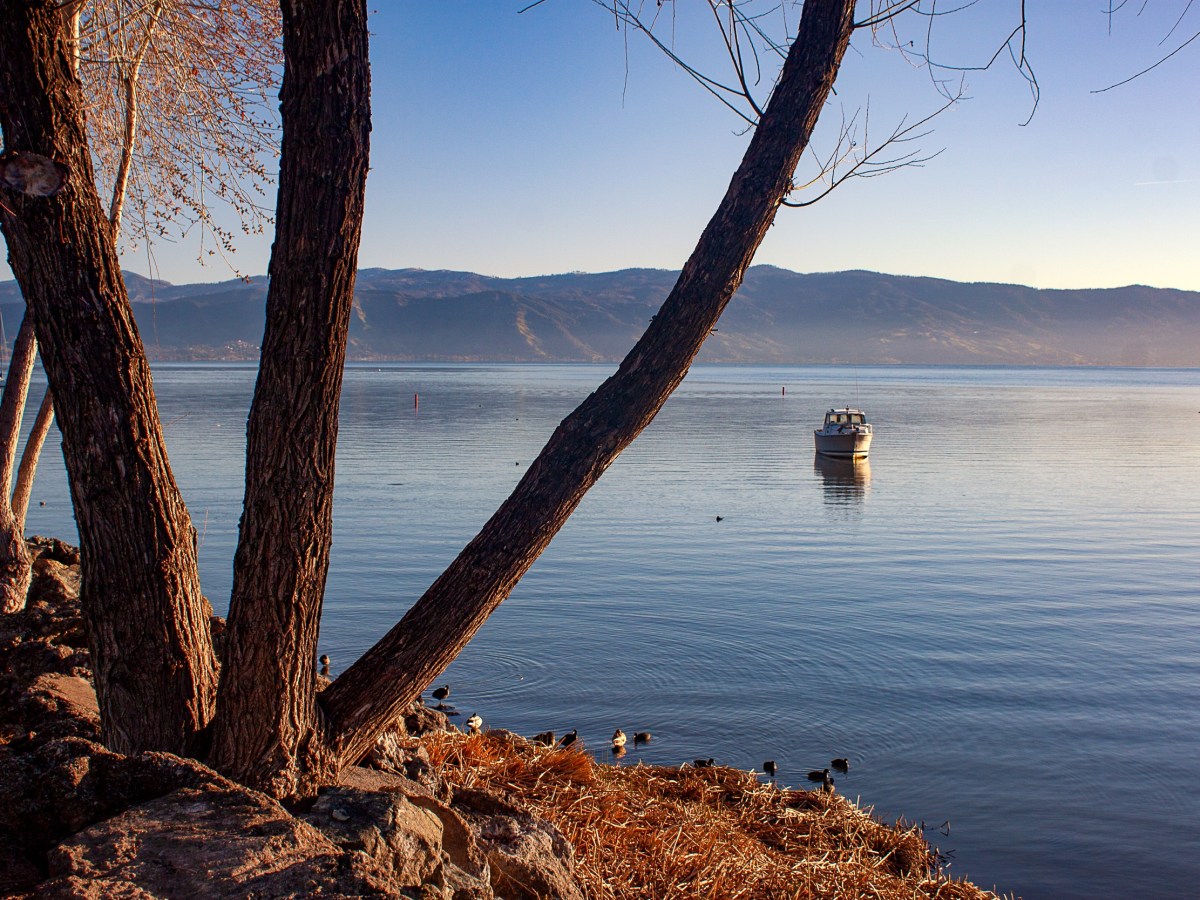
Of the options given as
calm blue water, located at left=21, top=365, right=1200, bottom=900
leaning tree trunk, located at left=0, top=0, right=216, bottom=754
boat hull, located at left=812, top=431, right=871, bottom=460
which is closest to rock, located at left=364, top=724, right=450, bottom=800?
leaning tree trunk, located at left=0, top=0, right=216, bottom=754

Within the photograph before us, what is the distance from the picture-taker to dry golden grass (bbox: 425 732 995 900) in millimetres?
4586

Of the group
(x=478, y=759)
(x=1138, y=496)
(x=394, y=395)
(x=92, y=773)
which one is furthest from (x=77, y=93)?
(x=394, y=395)

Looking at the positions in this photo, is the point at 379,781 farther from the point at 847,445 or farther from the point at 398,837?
the point at 847,445

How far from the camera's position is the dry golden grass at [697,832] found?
4586 mm

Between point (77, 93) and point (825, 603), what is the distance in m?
12.6

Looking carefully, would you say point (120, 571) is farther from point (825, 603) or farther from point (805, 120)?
point (825, 603)

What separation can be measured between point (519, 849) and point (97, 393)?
2.06 meters

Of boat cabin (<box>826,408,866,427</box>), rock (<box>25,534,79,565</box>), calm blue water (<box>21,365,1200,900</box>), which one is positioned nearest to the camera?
calm blue water (<box>21,365,1200,900</box>)

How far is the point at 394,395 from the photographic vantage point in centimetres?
7994

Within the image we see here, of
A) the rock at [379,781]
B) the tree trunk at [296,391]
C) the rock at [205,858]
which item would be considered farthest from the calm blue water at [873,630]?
the rock at [205,858]

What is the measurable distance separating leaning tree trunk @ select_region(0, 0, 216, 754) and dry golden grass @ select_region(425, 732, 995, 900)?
5.06 feet

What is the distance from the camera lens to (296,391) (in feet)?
10.9

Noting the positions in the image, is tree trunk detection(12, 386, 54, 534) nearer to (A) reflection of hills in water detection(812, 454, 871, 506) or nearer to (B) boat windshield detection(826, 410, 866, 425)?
(A) reflection of hills in water detection(812, 454, 871, 506)

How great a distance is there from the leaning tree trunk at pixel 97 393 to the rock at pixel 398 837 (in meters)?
0.72
